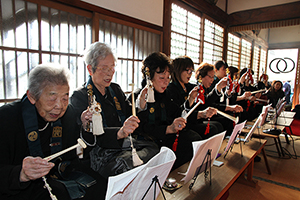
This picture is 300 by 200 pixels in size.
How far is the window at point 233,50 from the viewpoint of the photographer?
7.62 m

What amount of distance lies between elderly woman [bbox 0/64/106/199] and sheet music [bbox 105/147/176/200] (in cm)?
36

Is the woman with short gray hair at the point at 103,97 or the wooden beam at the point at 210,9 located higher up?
the wooden beam at the point at 210,9

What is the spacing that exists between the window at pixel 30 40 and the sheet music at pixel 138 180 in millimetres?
1620

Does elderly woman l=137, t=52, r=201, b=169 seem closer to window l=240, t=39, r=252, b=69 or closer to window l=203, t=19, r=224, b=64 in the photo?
window l=203, t=19, r=224, b=64

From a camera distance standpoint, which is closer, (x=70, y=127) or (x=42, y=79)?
(x=42, y=79)

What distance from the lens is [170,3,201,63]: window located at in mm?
4621

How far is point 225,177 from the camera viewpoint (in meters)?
1.77

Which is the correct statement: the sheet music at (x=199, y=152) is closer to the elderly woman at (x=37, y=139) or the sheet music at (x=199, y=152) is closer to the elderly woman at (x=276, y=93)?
the elderly woman at (x=37, y=139)

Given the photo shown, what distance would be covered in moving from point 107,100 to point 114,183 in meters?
1.11

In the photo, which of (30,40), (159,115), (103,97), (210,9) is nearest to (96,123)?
(103,97)

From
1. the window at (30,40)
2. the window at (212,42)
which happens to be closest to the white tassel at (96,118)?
the window at (30,40)

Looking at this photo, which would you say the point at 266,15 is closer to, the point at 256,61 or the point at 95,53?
the point at 256,61

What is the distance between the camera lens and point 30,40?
7.52ft

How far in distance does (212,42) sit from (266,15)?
5.10ft
